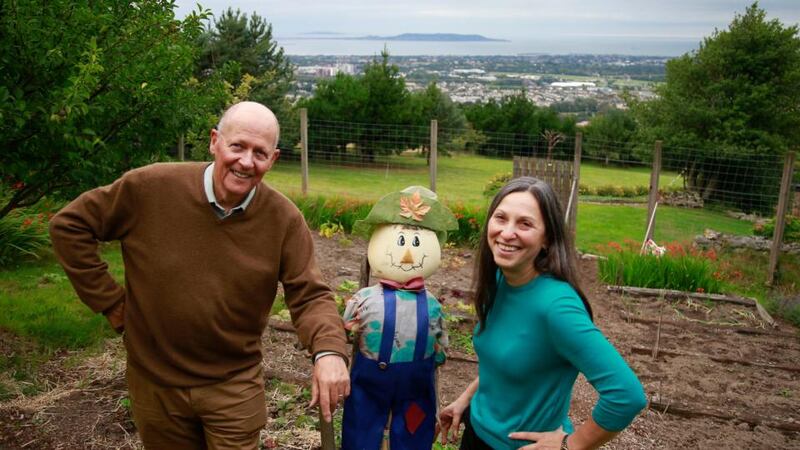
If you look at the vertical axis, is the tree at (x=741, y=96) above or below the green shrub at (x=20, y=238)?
above

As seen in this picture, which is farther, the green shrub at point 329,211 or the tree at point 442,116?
the tree at point 442,116

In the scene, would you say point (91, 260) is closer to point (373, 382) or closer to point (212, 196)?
point (212, 196)

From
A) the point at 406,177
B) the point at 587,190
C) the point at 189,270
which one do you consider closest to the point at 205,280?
the point at 189,270

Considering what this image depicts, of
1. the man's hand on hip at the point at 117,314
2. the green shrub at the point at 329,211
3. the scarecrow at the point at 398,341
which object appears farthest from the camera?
the green shrub at the point at 329,211

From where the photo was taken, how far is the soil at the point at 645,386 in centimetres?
419

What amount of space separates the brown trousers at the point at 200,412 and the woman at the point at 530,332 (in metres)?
0.83

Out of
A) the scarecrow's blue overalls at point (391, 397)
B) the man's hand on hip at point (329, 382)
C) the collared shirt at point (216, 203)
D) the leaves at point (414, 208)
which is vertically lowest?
the scarecrow's blue overalls at point (391, 397)

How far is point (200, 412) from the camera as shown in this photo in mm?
2539

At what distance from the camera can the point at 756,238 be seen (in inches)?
423

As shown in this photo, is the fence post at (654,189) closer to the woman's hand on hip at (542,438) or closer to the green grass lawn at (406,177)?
the green grass lawn at (406,177)

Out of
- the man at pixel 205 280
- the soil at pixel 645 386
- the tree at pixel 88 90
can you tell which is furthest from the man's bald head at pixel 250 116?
the soil at pixel 645 386

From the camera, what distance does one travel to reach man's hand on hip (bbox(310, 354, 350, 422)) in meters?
2.35

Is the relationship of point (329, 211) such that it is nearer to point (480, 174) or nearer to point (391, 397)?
point (391, 397)

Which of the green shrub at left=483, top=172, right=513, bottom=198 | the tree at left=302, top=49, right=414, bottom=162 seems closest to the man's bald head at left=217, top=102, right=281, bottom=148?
the green shrub at left=483, top=172, right=513, bottom=198
